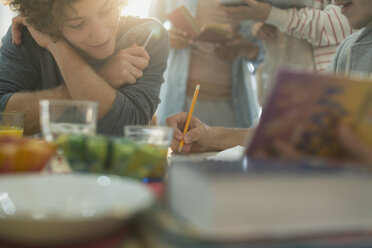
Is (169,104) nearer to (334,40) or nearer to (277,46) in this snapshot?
(277,46)

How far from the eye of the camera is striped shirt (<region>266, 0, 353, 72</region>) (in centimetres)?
144

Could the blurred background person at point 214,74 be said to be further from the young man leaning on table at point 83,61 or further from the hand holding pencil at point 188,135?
the hand holding pencil at point 188,135

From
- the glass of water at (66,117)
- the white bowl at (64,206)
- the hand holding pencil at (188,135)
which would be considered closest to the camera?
the white bowl at (64,206)

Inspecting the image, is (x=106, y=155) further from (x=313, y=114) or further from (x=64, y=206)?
(x=313, y=114)

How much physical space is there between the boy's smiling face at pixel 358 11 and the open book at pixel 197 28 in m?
0.48

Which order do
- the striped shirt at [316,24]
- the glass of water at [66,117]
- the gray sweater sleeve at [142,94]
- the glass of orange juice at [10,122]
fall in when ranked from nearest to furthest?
the glass of water at [66,117] → the glass of orange juice at [10,122] → the gray sweater sleeve at [142,94] → the striped shirt at [316,24]

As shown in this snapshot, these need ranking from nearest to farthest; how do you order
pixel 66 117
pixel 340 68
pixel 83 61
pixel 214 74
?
pixel 66 117 < pixel 83 61 < pixel 340 68 < pixel 214 74

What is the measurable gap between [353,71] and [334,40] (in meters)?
0.27

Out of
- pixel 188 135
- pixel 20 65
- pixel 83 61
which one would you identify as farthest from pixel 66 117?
pixel 20 65

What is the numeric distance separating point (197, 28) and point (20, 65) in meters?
0.71

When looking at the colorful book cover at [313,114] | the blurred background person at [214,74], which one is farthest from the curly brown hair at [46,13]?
the colorful book cover at [313,114]

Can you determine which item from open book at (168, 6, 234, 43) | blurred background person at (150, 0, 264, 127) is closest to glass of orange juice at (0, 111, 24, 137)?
open book at (168, 6, 234, 43)

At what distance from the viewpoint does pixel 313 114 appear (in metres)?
0.35

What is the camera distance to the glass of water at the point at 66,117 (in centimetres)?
51
